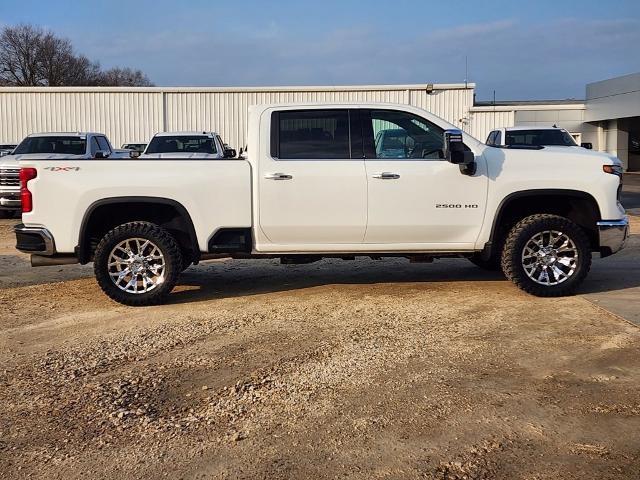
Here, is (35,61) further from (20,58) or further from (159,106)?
(159,106)

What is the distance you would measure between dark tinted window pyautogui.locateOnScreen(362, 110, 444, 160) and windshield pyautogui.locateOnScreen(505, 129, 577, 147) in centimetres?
936

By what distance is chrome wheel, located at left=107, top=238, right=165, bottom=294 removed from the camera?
265 inches

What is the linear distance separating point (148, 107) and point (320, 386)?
24793 millimetres

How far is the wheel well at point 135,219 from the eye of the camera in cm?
664

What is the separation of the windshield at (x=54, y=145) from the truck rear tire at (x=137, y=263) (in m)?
9.42

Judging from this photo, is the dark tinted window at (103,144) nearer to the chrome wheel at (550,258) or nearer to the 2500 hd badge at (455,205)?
the 2500 hd badge at (455,205)

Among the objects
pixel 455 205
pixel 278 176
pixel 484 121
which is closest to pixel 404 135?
pixel 455 205

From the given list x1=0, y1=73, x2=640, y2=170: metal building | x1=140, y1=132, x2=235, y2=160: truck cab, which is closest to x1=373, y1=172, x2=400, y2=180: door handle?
x1=140, y1=132, x2=235, y2=160: truck cab

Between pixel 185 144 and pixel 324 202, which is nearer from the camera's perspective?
pixel 324 202

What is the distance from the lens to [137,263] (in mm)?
6754

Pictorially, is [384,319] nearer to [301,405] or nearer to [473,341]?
[473,341]

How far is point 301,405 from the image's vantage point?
13.8 ft

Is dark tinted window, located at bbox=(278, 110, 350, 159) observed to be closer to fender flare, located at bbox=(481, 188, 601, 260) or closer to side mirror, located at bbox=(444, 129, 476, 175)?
side mirror, located at bbox=(444, 129, 476, 175)

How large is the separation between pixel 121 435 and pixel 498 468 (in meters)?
2.08
